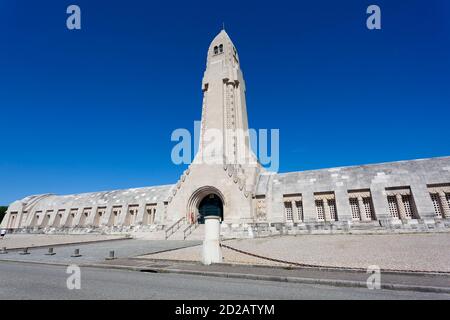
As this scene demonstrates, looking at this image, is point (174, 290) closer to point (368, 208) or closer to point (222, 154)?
point (222, 154)

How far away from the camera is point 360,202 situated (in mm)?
24203

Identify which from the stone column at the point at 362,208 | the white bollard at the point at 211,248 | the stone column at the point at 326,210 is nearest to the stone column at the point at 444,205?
the stone column at the point at 362,208

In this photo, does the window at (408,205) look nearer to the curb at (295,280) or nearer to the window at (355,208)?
the window at (355,208)

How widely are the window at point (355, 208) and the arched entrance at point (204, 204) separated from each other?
1345cm

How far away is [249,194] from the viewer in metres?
25.7

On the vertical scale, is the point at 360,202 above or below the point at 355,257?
above

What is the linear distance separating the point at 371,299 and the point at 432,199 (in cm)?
2285

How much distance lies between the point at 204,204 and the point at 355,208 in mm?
16170

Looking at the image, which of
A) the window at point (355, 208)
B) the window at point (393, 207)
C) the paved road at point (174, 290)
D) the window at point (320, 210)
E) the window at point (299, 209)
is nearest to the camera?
the paved road at point (174, 290)

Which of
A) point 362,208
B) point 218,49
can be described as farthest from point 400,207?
point 218,49

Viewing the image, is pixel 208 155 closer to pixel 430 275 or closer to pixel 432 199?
pixel 432 199

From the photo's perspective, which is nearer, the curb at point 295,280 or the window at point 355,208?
the curb at point 295,280

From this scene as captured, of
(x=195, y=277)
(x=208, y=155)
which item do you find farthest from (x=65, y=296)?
(x=208, y=155)

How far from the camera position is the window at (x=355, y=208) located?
24.0 metres
